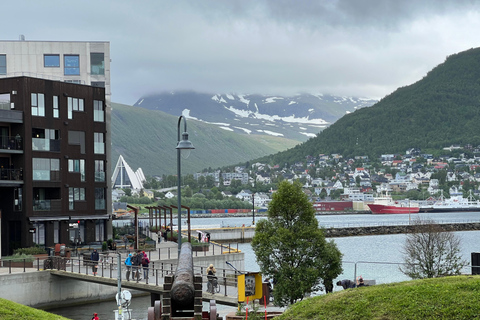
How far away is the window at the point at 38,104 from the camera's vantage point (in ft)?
171

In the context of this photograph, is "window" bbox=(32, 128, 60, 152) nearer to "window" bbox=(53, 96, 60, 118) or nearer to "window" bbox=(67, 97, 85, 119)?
"window" bbox=(53, 96, 60, 118)

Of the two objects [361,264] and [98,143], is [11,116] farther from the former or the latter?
[361,264]

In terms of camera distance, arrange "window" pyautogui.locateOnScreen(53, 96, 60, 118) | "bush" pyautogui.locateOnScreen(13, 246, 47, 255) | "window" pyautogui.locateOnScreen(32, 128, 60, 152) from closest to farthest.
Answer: "bush" pyautogui.locateOnScreen(13, 246, 47, 255) < "window" pyautogui.locateOnScreen(32, 128, 60, 152) < "window" pyautogui.locateOnScreen(53, 96, 60, 118)

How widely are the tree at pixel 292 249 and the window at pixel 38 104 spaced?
28586mm

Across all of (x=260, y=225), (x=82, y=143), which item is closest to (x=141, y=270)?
(x=260, y=225)

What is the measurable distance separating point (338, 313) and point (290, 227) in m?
11.6

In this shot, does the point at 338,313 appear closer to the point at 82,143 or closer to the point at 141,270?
the point at 141,270

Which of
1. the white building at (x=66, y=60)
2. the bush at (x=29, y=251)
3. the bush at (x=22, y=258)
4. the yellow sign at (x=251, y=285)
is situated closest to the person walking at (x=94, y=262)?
the bush at (x=22, y=258)

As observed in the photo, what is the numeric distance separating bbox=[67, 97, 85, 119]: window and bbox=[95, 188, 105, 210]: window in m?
6.46

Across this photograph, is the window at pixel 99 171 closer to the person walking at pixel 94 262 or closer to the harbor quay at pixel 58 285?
the harbor quay at pixel 58 285

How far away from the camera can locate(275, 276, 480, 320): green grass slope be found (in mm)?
15602

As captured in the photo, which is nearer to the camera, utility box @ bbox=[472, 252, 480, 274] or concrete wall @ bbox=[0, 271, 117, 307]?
utility box @ bbox=[472, 252, 480, 274]

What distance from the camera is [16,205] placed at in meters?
51.2

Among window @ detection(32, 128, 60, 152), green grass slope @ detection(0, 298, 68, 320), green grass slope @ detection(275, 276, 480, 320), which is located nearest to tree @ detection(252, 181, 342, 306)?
green grass slope @ detection(275, 276, 480, 320)
